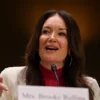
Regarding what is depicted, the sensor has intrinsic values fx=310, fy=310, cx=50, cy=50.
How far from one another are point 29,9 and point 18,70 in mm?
1923

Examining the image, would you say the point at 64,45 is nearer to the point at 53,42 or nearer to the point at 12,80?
the point at 53,42

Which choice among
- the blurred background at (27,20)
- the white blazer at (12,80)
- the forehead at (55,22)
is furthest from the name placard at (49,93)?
the blurred background at (27,20)

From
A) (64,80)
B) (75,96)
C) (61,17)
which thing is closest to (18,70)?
(64,80)

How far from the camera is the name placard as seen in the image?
1.18 metres

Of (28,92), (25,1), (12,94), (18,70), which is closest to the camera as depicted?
(28,92)

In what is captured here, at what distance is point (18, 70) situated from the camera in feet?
5.32

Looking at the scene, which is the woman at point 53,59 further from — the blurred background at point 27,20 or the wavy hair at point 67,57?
the blurred background at point 27,20

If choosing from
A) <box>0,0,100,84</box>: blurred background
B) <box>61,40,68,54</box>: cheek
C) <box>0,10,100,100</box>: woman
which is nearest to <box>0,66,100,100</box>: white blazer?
<box>0,10,100,100</box>: woman

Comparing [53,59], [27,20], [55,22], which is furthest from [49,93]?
[27,20]

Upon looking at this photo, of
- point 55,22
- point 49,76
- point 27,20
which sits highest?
point 55,22

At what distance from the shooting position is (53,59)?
5.04 ft

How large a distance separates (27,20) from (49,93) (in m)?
2.34

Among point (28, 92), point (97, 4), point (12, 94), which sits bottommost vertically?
point (12, 94)

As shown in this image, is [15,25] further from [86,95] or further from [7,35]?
[86,95]
